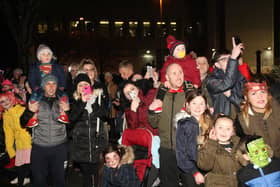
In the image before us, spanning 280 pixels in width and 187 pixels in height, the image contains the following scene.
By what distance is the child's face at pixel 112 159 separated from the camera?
512cm

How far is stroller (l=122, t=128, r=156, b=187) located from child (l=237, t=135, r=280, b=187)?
161cm

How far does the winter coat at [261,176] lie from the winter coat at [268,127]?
45cm

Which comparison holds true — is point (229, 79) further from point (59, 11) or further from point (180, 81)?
point (59, 11)

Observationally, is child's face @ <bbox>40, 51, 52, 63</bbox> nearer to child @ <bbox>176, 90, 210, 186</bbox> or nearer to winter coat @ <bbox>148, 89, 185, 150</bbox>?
winter coat @ <bbox>148, 89, 185, 150</bbox>

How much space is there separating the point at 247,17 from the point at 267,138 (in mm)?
34387

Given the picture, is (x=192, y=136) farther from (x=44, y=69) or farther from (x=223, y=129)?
(x=44, y=69)

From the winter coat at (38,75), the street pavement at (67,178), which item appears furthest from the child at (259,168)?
the winter coat at (38,75)

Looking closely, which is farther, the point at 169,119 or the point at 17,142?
the point at 17,142

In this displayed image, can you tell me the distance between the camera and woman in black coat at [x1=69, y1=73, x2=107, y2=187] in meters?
5.57

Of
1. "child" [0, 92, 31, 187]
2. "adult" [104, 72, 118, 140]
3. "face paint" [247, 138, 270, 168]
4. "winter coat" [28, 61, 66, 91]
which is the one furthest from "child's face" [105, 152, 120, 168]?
"adult" [104, 72, 118, 140]

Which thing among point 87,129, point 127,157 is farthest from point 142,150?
point 87,129

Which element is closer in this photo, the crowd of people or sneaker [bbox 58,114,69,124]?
the crowd of people

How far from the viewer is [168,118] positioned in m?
4.88

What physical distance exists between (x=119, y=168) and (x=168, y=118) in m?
1.05
